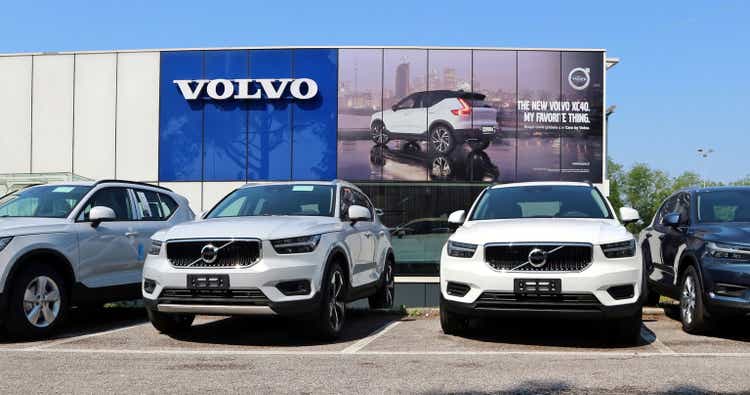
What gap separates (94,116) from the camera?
29.1 meters

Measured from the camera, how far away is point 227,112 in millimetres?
29000

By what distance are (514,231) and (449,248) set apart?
714 mm

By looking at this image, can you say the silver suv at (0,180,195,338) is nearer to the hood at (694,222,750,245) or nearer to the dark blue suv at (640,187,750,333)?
the dark blue suv at (640,187,750,333)

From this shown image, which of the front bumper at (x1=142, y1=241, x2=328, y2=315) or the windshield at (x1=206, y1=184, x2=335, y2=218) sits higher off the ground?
the windshield at (x1=206, y1=184, x2=335, y2=218)

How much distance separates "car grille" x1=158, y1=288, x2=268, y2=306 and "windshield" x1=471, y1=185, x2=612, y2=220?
2829 millimetres

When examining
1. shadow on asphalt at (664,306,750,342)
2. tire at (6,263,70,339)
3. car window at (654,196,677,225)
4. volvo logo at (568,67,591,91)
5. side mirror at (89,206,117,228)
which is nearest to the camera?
tire at (6,263,70,339)

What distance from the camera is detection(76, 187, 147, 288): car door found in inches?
328

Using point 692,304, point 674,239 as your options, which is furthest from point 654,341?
point 674,239

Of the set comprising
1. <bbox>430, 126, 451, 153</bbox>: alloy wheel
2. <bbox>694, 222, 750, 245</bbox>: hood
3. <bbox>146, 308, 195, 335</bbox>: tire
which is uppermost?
<bbox>430, 126, 451, 153</bbox>: alloy wheel

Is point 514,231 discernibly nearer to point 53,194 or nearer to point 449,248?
point 449,248

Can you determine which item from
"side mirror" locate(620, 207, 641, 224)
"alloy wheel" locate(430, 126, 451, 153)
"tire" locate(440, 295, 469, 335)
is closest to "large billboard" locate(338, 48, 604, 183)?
"alloy wheel" locate(430, 126, 451, 153)

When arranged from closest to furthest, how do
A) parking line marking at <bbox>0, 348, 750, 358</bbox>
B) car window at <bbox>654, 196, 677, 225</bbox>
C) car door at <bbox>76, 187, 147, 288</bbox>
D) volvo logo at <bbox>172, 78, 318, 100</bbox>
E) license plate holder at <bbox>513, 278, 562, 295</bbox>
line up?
parking line marking at <bbox>0, 348, 750, 358</bbox> → license plate holder at <bbox>513, 278, 562, 295</bbox> → car door at <bbox>76, 187, 147, 288</bbox> → car window at <bbox>654, 196, 677, 225</bbox> → volvo logo at <bbox>172, 78, 318, 100</bbox>

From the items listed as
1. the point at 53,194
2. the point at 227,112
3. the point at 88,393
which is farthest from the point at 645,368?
the point at 227,112

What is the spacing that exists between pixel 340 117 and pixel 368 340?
70.2 ft
